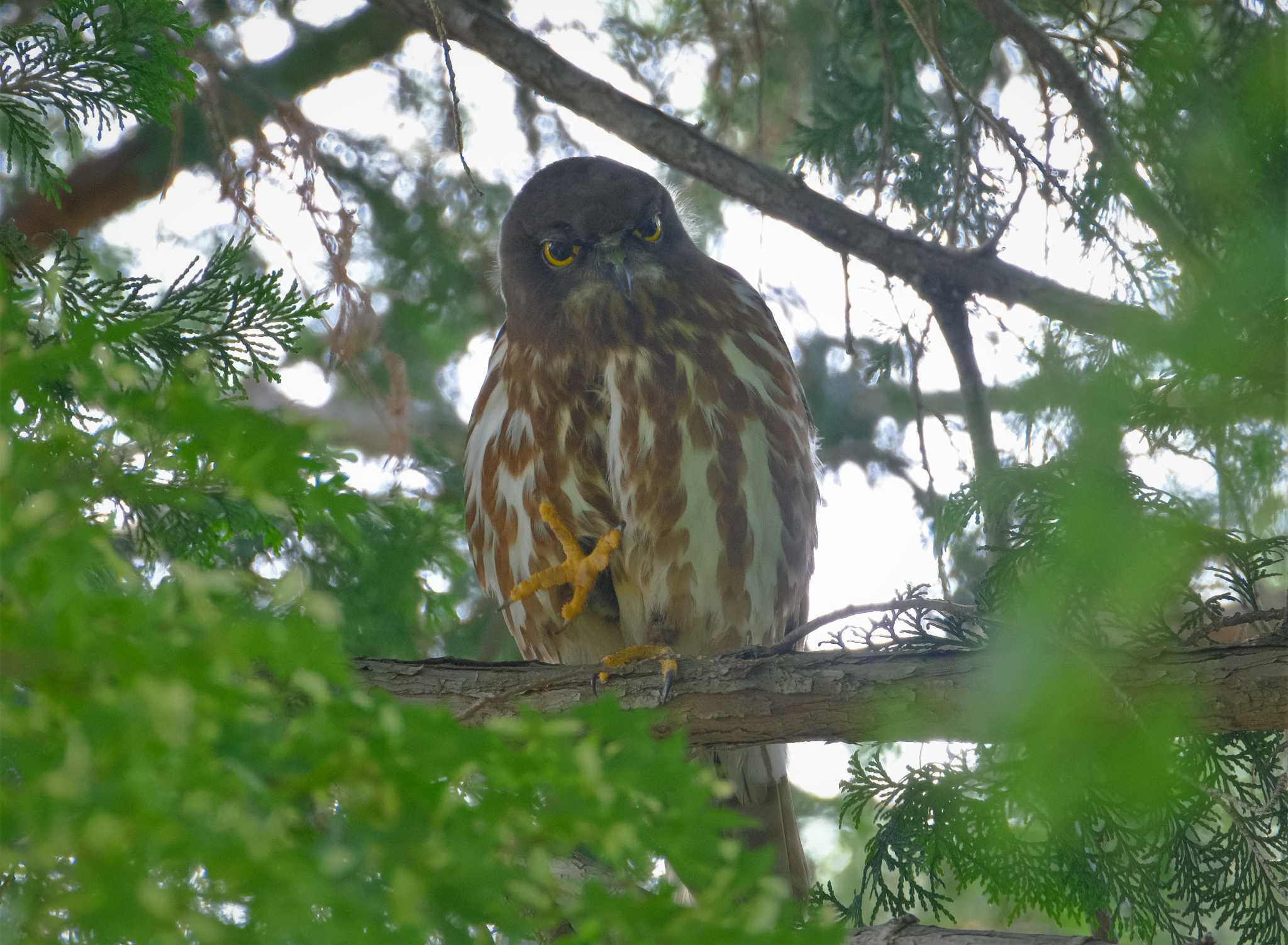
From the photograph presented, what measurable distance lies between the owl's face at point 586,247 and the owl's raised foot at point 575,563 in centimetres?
67

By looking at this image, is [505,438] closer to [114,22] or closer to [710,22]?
[114,22]

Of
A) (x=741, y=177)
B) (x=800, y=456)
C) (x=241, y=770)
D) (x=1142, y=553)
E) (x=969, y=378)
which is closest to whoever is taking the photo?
(x=241, y=770)

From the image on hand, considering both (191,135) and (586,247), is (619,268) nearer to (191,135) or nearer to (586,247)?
(586,247)

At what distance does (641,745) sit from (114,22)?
2.08m

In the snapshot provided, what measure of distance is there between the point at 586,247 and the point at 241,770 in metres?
3.09

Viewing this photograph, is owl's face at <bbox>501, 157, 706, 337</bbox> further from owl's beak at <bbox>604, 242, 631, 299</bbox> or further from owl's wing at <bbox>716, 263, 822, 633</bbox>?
owl's wing at <bbox>716, 263, 822, 633</bbox>

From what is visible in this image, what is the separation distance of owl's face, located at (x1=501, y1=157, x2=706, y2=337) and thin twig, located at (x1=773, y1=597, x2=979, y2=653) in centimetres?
157

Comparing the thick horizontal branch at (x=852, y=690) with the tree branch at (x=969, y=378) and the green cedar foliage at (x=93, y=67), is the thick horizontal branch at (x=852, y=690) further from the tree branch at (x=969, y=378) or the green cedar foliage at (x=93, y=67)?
the green cedar foliage at (x=93, y=67)

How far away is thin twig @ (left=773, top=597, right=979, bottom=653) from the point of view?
2357mm

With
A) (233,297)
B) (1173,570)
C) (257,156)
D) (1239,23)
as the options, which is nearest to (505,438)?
(257,156)

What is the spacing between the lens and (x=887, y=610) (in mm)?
2453

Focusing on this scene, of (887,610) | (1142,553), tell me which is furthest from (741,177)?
(1142,553)

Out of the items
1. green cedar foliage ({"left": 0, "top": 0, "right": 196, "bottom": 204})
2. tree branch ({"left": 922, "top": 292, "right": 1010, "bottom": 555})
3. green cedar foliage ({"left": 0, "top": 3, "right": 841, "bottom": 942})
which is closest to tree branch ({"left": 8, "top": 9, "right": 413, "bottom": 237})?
green cedar foliage ({"left": 0, "top": 0, "right": 196, "bottom": 204})

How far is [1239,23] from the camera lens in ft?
9.79
